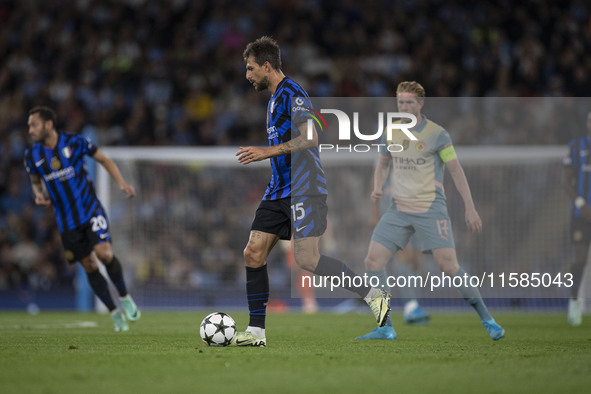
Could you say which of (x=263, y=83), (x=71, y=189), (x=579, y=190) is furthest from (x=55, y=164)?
(x=579, y=190)

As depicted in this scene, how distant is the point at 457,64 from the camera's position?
58.1 feet

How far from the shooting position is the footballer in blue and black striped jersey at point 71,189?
29.1 feet

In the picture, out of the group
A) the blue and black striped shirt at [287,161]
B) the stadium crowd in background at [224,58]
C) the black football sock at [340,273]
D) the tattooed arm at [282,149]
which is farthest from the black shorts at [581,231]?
the stadium crowd in background at [224,58]

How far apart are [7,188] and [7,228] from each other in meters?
1.13

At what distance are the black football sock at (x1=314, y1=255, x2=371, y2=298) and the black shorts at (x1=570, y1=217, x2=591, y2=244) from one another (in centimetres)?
448

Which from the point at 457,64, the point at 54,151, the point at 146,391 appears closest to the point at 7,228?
the point at 54,151

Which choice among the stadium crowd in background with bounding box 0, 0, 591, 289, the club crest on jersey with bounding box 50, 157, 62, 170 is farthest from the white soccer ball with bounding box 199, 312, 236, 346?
the stadium crowd in background with bounding box 0, 0, 591, 289

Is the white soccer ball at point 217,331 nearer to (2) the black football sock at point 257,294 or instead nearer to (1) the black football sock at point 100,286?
(2) the black football sock at point 257,294

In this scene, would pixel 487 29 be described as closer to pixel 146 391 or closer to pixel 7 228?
pixel 7 228

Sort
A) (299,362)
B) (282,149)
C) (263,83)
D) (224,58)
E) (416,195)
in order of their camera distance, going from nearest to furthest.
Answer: (299,362)
(282,149)
(263,83)
(416,195)
(224,58)

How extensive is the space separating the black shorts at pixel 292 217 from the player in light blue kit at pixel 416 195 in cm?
110

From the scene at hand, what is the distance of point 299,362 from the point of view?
5.50m

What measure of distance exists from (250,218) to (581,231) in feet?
20.3

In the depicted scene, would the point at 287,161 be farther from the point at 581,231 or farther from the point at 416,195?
the point at 581,231
